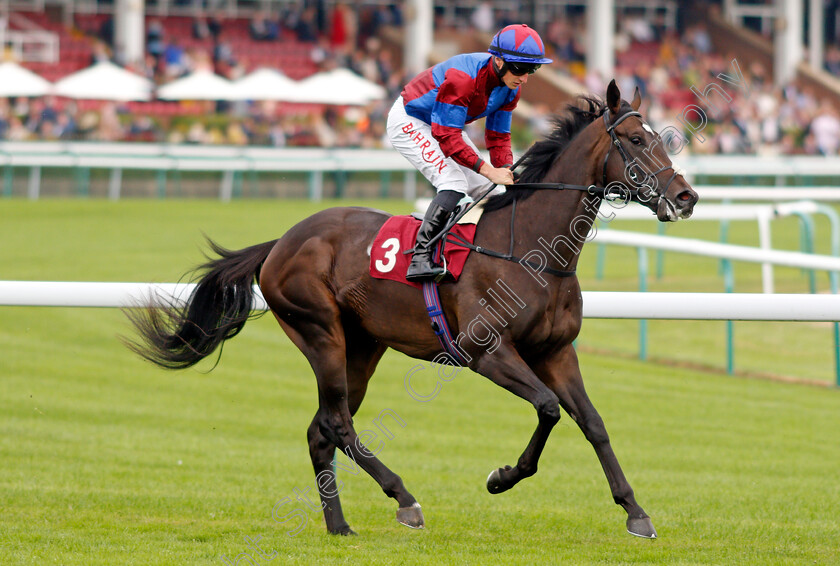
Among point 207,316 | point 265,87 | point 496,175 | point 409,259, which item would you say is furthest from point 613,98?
point 265,87

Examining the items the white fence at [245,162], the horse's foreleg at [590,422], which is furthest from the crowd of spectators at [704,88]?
the horse's foreleg at [590,422]

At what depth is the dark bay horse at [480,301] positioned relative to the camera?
14.5 feet

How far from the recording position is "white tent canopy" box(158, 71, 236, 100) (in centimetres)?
2270

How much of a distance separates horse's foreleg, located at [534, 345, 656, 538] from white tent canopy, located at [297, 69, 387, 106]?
19.5 m

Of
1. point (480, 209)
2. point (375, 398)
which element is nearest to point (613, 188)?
point (480, 209)

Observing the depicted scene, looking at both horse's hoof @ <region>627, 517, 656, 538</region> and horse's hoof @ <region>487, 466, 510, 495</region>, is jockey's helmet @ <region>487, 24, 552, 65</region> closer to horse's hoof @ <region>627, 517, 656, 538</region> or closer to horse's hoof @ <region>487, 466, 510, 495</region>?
horse's hoof @ <region>487, 466, 510, 495</region>

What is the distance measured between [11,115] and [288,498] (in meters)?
17.6

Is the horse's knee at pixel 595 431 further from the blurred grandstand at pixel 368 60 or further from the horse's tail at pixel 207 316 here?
the blurred grandstand at pixel 368 60

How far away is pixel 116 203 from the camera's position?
63.1ft

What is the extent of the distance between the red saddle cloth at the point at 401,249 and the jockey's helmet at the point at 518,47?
70cm

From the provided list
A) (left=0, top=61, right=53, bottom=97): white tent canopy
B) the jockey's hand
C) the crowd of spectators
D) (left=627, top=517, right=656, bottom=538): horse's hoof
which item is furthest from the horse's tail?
(left=0, top=61, right=53, bottom=97): white tent canopy

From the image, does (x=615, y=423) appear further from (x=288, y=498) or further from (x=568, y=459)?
(x=288, y=498)

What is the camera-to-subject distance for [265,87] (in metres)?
23.5

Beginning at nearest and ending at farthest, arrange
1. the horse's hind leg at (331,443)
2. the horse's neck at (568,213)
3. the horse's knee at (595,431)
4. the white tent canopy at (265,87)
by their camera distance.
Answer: the horse's knee at (595,431)
the horse's neck at (568,213)
the horse's hind leg at (331,443)
the white tent canopy at (265,87)
